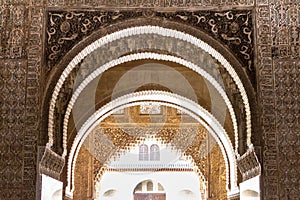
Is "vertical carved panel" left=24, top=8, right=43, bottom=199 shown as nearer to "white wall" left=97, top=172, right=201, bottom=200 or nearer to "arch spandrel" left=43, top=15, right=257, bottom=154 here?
"arch spandrel" left=43, top=15, right=257, bottom=154

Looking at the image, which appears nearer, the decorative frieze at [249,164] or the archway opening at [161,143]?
the decorative frieze at [249,164]

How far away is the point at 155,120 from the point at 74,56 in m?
5.58

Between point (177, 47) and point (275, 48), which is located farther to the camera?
point (177, 47)

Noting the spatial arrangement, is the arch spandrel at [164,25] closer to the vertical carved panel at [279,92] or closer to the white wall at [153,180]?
the vertical carved panel at [279,92]

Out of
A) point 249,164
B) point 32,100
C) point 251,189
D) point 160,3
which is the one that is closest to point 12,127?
point 32,100

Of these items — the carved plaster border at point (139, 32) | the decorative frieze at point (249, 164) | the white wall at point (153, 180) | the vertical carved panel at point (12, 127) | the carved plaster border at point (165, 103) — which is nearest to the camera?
the vertical carved panel at point (12, 127)

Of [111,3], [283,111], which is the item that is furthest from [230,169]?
Answer: [111,3]

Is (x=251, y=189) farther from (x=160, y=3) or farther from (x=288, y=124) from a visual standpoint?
(x=160, y=3)

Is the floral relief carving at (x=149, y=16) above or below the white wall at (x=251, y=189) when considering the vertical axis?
above

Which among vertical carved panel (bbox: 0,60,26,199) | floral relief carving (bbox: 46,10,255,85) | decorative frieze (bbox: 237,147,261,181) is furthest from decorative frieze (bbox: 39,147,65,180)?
decorative frieze (bbox: 237,147,261,181)

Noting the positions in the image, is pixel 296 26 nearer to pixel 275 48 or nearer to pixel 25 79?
pixel 275 48

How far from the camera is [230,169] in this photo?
712 cm

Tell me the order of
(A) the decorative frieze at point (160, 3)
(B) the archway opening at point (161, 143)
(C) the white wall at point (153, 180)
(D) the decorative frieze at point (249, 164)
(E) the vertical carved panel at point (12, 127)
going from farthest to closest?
(C) the white wall at point (153, 180) → (B) the archway opening at point (161, 143) → (A) the decorative frieze at point (160, 3) → (D) the decorative frieze at point (249, 164) → (E) the vertical carved panel at point (12, 127)

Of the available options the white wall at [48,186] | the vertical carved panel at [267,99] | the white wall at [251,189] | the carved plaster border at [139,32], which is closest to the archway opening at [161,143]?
the white wall at [251,189]
